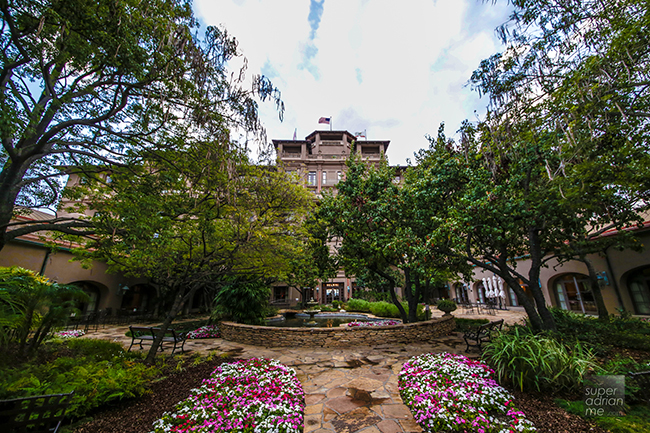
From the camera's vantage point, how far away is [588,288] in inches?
580

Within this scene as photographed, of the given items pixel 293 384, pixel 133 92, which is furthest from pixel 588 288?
pixel 133 92

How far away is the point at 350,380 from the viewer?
571 centimetres

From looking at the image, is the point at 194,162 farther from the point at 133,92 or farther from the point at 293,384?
the point at 293,384

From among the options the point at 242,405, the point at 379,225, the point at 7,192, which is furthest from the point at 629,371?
the point at 7,192

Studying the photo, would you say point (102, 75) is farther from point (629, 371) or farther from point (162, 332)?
point (629, 371)

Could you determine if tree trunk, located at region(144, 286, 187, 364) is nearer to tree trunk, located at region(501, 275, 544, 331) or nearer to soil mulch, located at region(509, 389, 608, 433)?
soil mulch, located at region(509, 389, 608, 433)

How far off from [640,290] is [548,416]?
15094 millimetres

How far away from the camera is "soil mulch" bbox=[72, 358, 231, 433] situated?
3.69 metres

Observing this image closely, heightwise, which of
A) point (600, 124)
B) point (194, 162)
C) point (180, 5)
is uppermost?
point (180, 5)

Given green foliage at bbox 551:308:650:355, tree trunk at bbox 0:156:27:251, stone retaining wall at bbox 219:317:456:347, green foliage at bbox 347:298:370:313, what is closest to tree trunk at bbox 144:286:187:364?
stone retaining wall at bbox 219:317:456:347

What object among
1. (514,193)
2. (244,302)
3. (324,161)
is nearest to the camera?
(514,193)

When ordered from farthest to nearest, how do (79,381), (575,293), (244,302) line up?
(575,293), (244,302), (79,381)

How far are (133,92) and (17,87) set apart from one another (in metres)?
2.73

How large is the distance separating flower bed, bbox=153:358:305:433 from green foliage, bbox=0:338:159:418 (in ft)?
3.52
